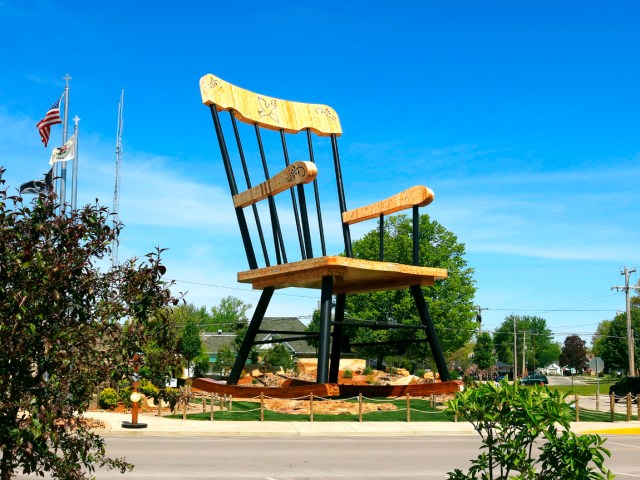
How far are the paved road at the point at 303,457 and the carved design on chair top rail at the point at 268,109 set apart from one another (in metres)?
7.28

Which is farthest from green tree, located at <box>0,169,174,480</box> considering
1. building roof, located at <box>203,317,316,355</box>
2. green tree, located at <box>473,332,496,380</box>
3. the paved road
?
green tree, located at <box>473,332,496,380</box>

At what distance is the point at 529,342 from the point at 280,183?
11018 centimetres

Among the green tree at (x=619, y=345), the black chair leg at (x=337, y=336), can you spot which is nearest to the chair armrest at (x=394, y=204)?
the black chair leg at (x=337, y=336)

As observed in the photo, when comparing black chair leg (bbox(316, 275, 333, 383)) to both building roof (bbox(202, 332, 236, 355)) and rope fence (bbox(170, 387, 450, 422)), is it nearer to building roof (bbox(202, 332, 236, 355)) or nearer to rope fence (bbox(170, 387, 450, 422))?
rope fence (bbox(170, 387, 450, 422))

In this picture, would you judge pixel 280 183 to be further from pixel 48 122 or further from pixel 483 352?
pixel 483 352

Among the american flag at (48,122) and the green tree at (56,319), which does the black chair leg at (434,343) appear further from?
the american flag at (48,122)

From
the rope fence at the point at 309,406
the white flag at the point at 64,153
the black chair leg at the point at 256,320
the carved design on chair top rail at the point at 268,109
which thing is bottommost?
the rope fence at the point at 309,406

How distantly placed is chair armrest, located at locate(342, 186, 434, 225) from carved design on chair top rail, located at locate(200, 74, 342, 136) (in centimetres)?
247

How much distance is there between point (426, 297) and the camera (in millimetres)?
43094

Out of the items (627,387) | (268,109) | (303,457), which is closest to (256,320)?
(268,109)

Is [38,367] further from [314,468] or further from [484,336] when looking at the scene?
[484,336]

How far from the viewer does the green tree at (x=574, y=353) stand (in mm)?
102000

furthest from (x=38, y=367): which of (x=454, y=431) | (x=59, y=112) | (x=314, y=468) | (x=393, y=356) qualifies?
(x=393, y=356)

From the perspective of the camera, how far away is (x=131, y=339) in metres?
5.29
